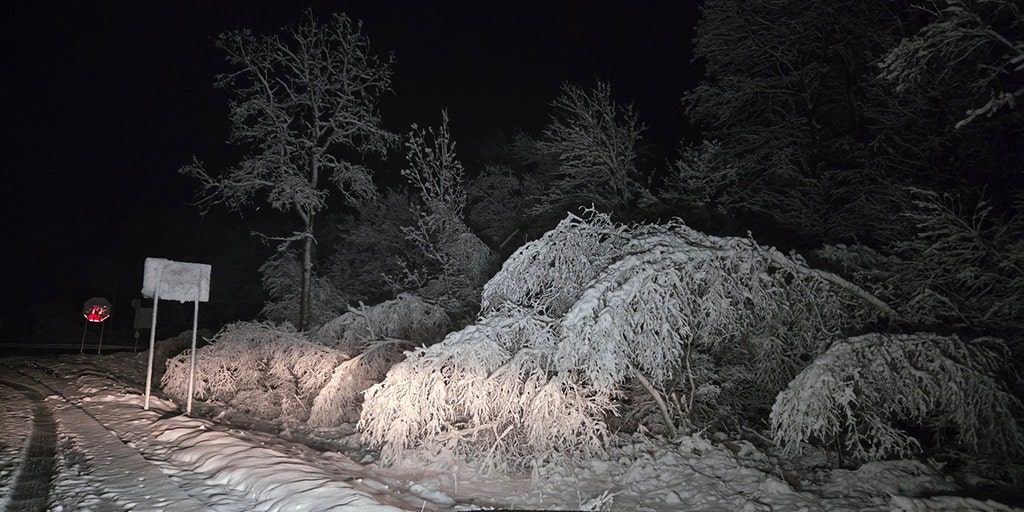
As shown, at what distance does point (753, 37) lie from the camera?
14195 mm

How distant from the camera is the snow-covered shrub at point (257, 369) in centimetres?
1265

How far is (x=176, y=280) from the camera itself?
10.9 m

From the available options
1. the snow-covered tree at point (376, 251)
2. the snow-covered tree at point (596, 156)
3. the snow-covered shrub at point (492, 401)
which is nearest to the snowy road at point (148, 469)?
the snow-covered shrub at point (492, 401)

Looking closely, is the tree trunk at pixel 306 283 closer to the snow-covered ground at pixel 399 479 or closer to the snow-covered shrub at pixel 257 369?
the snow-covered shrub at pixel 257 369

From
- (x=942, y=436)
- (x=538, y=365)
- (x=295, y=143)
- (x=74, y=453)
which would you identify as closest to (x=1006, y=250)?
(x=942, y=436)

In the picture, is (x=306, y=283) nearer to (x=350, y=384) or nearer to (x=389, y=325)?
(x=389, y=325)

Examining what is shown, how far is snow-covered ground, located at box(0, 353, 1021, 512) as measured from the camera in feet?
19.4

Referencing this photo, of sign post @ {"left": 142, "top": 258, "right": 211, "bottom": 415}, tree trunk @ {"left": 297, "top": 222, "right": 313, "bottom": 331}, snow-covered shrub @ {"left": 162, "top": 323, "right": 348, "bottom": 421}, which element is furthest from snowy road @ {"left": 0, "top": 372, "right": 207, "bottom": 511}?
tree trunk @ {"left": 297, "top": 222, "right": 313, "bottom": 331}

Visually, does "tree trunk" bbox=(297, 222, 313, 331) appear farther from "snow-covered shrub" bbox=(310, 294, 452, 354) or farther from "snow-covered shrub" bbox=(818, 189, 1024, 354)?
"snow-covered shrub" bbox=(818, 189, 1024, 354)

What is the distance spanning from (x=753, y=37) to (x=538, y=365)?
10821mm

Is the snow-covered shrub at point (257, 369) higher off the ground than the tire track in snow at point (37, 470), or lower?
higher

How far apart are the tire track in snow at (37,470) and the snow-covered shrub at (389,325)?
16.4 ft

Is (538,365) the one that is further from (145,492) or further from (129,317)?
(129,317)

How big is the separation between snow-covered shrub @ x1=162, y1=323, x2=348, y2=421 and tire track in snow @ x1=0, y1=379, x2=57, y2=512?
10.5ft
